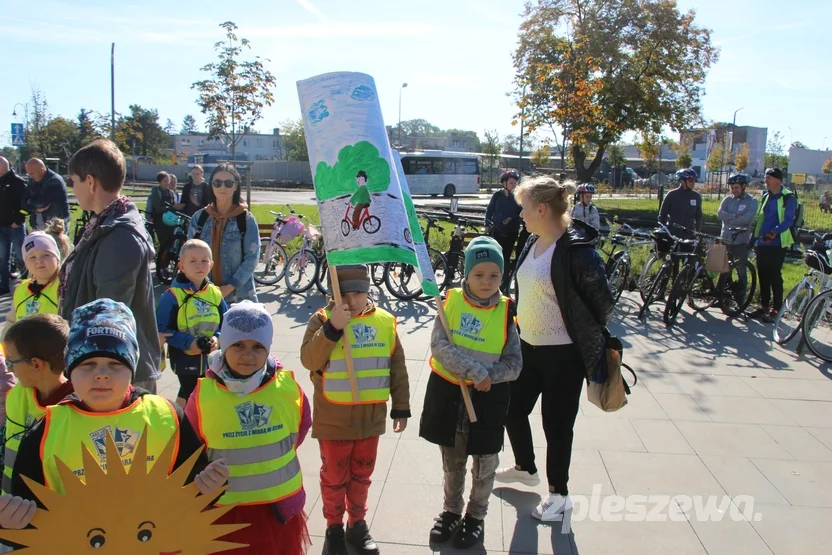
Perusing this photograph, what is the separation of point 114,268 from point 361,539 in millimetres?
1724

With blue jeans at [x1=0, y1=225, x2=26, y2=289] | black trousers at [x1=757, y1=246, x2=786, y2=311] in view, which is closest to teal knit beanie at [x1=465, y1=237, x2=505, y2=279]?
black trousers at [x1=757, y1=246, x2=786, y2=311]

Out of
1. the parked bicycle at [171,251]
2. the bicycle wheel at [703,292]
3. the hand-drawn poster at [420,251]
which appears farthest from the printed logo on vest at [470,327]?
the parked bicycle at [171,251]

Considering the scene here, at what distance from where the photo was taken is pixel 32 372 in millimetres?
2357

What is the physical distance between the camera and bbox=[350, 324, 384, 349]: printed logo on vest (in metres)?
3.01

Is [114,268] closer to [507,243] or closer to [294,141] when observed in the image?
[507,243]

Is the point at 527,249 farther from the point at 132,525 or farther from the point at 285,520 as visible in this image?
the point at 132,525

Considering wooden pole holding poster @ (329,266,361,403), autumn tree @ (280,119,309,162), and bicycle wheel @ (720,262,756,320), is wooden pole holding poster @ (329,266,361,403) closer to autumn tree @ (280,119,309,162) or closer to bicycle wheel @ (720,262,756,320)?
bicycle wheel @ (720,262,756,320)

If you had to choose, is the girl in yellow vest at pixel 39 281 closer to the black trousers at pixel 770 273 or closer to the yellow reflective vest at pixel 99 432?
the yellow reflective vest at pixel 99 432

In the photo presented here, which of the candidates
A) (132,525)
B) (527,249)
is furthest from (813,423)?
(132,525)

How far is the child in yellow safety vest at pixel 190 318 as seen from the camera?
3701 millimetres

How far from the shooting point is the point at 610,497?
3.66 meters

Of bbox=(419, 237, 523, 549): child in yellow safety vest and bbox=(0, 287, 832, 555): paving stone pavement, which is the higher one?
bbox=(419, 237, 523, 549): child in yellow safety vest

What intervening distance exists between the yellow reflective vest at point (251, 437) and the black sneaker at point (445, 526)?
3.46ft

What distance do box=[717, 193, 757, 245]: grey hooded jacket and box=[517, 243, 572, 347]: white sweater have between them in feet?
21.0
